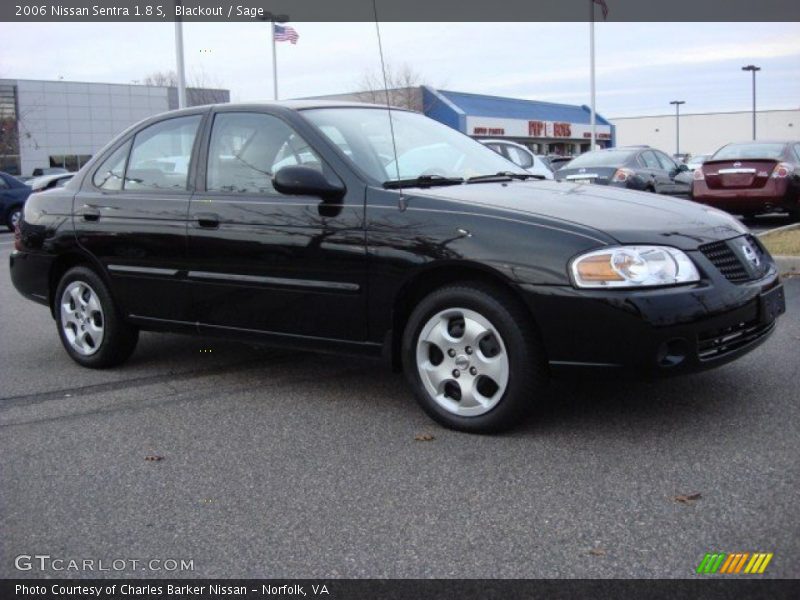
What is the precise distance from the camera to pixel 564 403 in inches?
190

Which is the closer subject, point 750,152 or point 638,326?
point 638,326

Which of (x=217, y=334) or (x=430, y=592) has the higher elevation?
(x=217, y=334)

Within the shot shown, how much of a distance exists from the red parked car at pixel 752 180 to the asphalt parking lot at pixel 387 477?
331 inches

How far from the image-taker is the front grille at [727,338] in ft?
13.4

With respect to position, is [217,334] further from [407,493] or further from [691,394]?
[691,394]

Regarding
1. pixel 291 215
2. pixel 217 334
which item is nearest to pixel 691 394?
pixel 291 215

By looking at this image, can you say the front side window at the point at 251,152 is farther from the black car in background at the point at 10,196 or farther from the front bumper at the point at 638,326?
the black car in background at the point at 10,196

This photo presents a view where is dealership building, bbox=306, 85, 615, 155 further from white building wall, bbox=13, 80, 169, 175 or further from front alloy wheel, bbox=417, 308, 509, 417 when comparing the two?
front alloy wheel, bbox=417, 308, 509, 417

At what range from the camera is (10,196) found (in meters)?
21.6

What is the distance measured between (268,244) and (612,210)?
1.82m

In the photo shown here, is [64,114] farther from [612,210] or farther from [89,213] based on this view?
[612,210]

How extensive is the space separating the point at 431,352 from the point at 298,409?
92 centimetres

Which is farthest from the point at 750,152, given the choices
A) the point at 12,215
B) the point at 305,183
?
the point at 12,215

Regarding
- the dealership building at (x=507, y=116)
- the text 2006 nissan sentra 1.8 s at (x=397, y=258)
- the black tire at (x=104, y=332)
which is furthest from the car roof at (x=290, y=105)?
the dealership building at (x=507, y=116)
